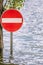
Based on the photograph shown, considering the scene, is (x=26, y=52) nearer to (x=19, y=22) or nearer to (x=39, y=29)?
(x=19, y=22)

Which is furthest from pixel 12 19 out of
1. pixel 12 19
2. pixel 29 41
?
pixel 29 41

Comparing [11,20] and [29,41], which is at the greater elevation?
[11,20]

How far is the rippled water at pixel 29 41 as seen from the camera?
1434 cm

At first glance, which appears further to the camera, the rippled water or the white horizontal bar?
the rippled water

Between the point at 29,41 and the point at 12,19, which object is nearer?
the point at 12,19

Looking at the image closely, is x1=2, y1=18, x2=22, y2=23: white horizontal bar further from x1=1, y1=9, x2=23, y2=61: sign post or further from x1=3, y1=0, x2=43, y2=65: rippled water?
x1=3, y1=0, x2=43, y2=65: rippled water

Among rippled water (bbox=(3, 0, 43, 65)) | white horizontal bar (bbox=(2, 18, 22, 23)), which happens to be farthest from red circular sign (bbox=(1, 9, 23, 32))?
rippled water (bbox=(3, 0, 43, 65))

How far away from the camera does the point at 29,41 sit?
738 inches

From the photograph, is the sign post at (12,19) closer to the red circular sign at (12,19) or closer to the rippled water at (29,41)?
the red circular sign at (12,19)

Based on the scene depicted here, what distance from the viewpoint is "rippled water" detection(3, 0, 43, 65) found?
14344 mm

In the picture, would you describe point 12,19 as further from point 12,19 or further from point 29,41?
point 29,41

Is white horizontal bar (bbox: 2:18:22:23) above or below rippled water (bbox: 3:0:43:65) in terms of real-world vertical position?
above

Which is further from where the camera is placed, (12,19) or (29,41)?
(29,41)

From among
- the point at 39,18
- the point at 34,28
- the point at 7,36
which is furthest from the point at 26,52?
the point at 39,18
